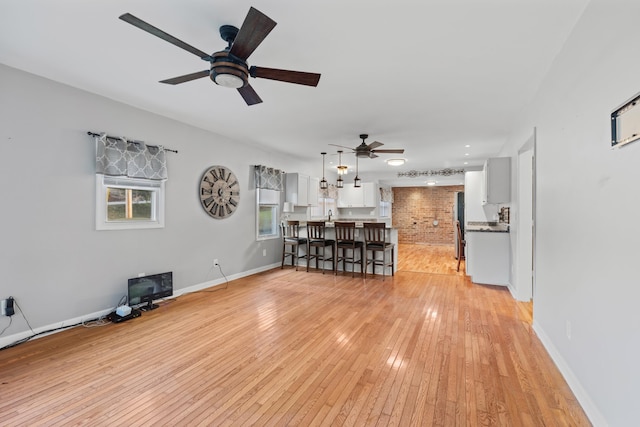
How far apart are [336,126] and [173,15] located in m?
2.77

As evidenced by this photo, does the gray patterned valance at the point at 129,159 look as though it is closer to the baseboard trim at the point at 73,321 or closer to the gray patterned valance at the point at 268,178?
the baseboard trim at the point at 73,321

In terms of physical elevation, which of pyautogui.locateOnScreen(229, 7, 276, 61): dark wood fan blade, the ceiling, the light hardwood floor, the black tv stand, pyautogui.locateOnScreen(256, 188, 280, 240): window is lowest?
the light hardwood floor

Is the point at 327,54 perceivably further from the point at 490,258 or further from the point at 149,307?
the point at 490,258

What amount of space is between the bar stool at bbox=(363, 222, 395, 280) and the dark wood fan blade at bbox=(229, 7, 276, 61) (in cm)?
370

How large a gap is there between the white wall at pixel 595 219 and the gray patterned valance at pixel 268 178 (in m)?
4.46

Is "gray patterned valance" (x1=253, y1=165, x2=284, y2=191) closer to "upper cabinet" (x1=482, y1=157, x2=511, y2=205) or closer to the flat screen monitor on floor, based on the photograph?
the flat screen monitor on floor

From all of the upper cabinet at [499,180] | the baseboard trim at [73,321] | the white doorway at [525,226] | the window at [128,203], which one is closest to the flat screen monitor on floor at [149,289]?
the baseboard trim at [73,321]

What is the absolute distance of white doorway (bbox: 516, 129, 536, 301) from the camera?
3.83 metres

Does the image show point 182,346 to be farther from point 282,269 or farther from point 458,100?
point 458,100

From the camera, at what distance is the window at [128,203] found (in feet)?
11.0

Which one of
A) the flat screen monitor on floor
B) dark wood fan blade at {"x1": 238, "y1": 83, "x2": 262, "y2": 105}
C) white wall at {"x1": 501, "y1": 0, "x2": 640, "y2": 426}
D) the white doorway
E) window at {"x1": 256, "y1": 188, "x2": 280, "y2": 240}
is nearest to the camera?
white wall at {"x1": 501, "y1": 0, "x2": 640, "y2": 426}

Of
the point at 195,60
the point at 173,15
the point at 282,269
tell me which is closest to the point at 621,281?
the point at 173,15

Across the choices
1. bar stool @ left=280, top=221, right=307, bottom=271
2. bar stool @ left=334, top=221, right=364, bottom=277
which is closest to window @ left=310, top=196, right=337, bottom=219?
bar stool @ left=280, top=221, right=307, bottom=271

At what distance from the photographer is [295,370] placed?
2254 millimetres
